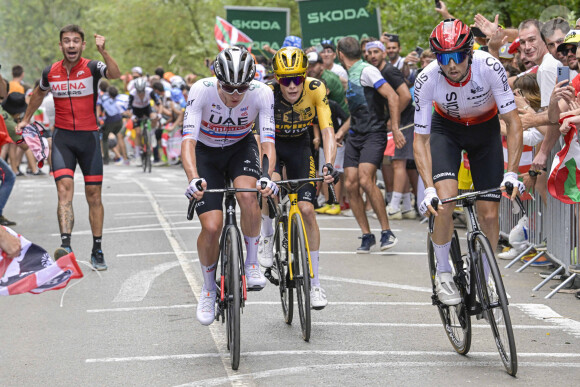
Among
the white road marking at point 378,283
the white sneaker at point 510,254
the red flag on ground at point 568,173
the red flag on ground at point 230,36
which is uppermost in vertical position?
the red flag on ground at point 230,36

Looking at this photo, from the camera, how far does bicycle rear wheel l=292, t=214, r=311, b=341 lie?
711 cm

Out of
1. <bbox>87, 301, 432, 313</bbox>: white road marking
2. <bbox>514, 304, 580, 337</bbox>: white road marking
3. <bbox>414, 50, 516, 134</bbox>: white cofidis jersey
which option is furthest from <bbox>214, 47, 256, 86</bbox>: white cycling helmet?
<bbox>514, 304, 580, 337</bbox>: white road marking

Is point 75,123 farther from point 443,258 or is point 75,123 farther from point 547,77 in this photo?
point 443,258

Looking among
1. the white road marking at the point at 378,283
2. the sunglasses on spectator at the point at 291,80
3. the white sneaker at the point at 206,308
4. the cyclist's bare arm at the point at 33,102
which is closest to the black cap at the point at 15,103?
the cyclist's bare arm at the point at 33,102

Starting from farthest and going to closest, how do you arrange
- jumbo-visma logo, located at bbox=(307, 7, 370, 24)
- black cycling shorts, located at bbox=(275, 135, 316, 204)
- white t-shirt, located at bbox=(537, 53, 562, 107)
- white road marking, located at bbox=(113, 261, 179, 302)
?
jumbo-visma logo, located at bbox=(307, 7, 370, 24) → white t-shirt, located at bbox=(537, 53, 562, 107) → white road marking, located at bbox=(113, 261, 179, 302) → black cycling shorts, located at bbox=(275, 135, 316, 204)

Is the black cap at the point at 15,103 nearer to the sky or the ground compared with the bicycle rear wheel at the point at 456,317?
nearer to the sky

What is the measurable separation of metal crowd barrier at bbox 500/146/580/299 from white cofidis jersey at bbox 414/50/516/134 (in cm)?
251

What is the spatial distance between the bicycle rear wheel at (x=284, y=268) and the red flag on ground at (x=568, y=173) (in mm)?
2584

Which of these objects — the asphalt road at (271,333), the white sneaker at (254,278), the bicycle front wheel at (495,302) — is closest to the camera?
the bicycle front wheel at (495,302)

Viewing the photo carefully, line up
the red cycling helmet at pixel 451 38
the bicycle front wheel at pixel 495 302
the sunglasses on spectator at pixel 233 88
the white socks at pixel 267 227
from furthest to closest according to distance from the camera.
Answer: the white socks at pixel 267 227
the sunglasses on spectator at pixel 233 88
the red cycling helmet at pixel 451 38
the bicycle front wheel at pixel 495 302

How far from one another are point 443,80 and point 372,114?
5.18 m

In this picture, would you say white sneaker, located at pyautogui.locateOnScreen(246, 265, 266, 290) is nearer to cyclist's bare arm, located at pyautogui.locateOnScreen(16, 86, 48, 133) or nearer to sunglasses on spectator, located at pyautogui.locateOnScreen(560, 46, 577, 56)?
sunglasses on spectator, located at pyautogui.locateOnScreen(560, 46, 577, 56)

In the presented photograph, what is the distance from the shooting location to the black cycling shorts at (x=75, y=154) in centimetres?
1073

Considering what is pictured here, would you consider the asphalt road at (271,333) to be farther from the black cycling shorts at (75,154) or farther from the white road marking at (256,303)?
the black cycling shorts at (75,154)
